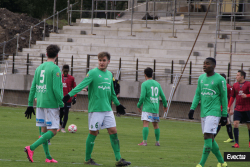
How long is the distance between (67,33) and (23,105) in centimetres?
882

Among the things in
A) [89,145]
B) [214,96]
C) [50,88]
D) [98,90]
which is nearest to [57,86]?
[50,88]

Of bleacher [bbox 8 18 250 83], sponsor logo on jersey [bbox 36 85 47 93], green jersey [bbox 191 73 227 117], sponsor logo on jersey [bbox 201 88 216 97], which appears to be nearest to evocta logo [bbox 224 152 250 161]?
green jersey [bbox 191 73 227 117]

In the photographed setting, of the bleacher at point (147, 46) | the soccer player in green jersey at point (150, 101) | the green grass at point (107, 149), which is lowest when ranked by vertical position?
the green grass at point (107, 149)

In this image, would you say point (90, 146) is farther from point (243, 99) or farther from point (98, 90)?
point (243, 99)

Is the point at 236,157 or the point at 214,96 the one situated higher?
the point at 214,96

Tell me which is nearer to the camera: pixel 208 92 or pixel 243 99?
pixel 208 92

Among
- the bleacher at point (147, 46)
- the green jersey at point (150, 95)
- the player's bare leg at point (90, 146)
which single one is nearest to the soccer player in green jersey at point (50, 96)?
the player's bare leg at point (90, 146)

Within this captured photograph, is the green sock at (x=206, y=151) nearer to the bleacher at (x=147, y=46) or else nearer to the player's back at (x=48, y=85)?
the player's back at (x=48, y=85)

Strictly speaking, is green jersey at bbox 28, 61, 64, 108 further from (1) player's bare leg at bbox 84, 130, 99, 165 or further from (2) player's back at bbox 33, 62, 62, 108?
(1) player's bare leg at bbox 84, 130, 99, 165

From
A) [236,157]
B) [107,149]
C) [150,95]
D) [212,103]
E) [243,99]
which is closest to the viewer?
[212,103]

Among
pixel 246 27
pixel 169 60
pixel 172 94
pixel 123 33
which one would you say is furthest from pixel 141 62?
pixel 246 27

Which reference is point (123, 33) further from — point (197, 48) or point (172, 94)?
point (172, 94)

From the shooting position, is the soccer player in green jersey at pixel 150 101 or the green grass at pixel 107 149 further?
the soccer player in green jersey at pixel 150 101

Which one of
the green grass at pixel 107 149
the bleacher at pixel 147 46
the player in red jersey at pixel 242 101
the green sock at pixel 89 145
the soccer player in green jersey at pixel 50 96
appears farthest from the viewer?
the bleacher at pixel 147 46
